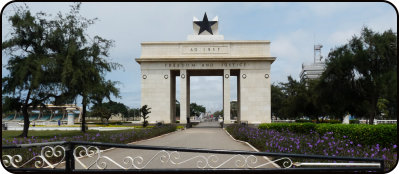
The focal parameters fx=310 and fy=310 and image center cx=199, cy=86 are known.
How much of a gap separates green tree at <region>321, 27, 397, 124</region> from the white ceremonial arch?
12.4 metres

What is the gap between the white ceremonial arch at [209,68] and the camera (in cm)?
3950

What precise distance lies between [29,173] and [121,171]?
1.34 metres

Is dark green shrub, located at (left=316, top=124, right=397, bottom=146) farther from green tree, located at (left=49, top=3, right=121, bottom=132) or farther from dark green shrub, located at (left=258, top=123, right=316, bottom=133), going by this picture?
green tree, located at (left=49, top=3, right=121, bottom=132)

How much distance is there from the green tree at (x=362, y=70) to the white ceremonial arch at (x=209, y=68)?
12.4 meters

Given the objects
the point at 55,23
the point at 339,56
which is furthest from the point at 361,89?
the point at 55,23

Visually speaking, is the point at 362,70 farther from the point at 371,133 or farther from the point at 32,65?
the point at 32,65

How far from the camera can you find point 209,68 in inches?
1567

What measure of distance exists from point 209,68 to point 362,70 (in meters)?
19.8

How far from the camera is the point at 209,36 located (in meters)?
41.2

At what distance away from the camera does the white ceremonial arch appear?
1555 inches

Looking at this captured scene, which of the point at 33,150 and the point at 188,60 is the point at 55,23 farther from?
the point at 188,60

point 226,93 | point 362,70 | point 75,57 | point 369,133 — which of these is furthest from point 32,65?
point 226,93

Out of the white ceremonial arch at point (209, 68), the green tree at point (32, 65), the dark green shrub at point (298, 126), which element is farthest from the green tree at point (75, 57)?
the white ceremonial arch at point (209, 68)

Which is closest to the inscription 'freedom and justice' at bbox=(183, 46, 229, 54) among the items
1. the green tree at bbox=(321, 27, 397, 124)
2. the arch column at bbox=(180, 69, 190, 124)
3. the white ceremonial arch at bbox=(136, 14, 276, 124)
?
the white ceremonial arch at bbox=(136, 14, 276, 124)
